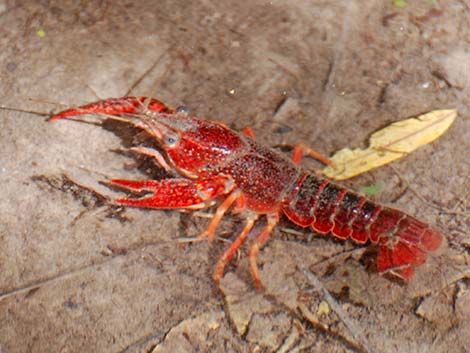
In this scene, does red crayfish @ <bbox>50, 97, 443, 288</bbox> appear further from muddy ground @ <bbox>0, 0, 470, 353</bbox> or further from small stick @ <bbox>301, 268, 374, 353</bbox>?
→ small stick @ <bbox>301, 268, 374, 353</bbox>

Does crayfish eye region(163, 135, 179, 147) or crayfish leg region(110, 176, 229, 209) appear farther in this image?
crayfish eye region(163, 135, 179, 147)

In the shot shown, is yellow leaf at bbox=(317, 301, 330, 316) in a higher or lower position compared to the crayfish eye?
lower

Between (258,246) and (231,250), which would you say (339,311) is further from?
(231,250)

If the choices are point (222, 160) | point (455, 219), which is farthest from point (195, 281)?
point (455, 219)

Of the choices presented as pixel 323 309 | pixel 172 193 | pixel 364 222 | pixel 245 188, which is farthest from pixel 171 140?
pixel 323 309

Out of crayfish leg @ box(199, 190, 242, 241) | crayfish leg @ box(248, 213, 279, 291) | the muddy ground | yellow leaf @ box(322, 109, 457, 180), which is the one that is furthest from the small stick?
yellow leaf @ box(322, 109, 457, 180)

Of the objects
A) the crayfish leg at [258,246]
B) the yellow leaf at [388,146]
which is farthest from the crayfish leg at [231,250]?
the yellow leaf at [388,146]
